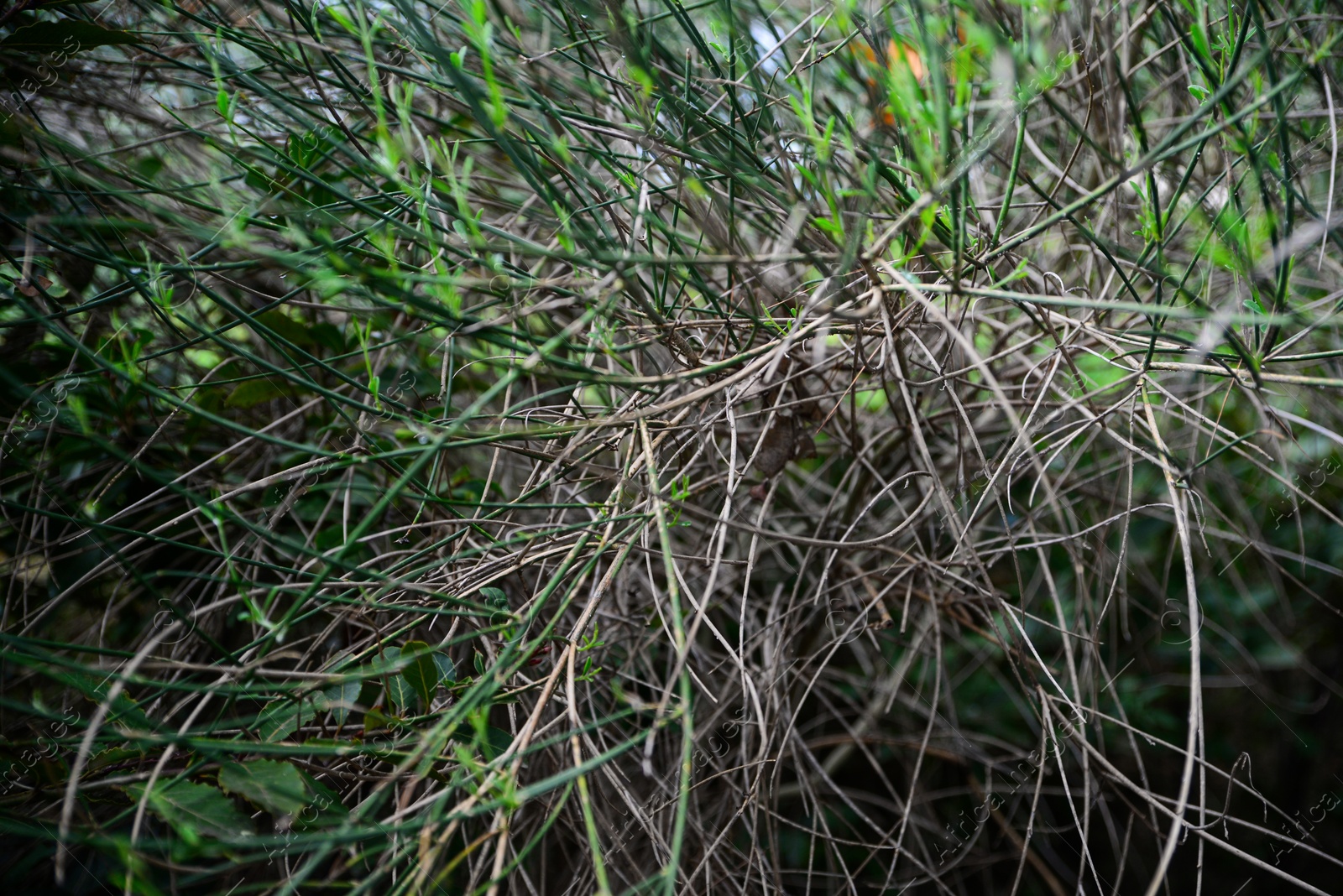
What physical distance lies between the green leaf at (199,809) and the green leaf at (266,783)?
0.01 m

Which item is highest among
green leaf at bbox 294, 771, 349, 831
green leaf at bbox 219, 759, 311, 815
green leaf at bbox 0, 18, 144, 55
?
green leaf at bbox 0, 18, 144, 55

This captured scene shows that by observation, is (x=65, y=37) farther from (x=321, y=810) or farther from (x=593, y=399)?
(x=321, y=810)

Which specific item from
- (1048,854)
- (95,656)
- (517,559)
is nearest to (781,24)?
(517,559)

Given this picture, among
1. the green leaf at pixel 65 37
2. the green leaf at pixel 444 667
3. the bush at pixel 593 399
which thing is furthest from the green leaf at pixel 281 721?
the green leaf at pixel 65 37

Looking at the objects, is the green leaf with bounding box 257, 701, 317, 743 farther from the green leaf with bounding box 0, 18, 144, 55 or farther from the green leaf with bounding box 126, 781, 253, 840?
the green leaf with bounding box 0, 18, 144, 55

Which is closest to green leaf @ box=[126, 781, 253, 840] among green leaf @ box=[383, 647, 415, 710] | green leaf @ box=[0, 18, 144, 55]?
green leaf @ box=[383, 647, 415, 710]

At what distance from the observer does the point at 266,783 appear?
24.2 inches

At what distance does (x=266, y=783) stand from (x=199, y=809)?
49mm

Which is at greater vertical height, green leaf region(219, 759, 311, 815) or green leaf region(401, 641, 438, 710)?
green leaf region(219, 759, 311, 815)

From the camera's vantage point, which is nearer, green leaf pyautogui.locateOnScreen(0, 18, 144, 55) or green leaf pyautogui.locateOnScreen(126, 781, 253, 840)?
green leaf pyautogui.locateOnScreen(126, 781, 253, 840)

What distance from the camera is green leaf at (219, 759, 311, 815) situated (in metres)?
0.60

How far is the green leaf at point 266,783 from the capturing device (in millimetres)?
603

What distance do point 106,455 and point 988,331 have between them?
1.25 metres

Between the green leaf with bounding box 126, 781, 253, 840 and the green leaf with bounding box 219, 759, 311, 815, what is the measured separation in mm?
13
